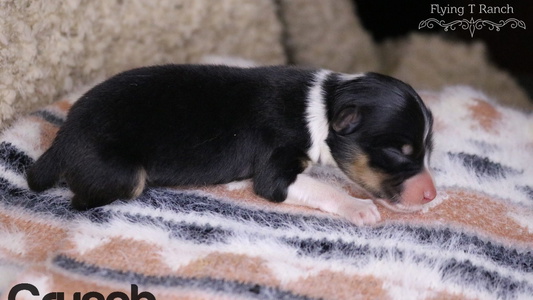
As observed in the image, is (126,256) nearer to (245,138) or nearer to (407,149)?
(245,138)

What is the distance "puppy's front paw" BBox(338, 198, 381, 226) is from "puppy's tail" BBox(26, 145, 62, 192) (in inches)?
40.0

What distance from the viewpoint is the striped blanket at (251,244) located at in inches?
81.3

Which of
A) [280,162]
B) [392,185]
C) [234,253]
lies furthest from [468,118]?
[234,253]

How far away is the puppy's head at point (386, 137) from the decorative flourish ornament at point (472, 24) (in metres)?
1.29

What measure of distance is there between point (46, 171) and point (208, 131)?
1.93 ft

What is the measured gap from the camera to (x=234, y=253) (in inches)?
86.9

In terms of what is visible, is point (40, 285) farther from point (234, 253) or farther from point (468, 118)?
point (468, 118)

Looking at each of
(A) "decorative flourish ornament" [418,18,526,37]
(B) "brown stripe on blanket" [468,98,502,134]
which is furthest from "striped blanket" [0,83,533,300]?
(A) "decorative flourish ornament" [418,18,526,37]

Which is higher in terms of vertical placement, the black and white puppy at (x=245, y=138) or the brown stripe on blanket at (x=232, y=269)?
the black and white puppy at (x=245, y=138)

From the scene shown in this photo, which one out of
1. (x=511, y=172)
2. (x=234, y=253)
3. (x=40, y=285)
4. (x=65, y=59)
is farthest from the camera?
(x=65, y=59)

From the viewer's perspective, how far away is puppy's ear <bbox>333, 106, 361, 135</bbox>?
2.39 metres

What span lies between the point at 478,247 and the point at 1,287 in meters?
1.57

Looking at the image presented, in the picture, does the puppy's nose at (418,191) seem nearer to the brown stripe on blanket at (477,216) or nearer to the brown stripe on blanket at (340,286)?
the brown stripe on blanket at (477,216)

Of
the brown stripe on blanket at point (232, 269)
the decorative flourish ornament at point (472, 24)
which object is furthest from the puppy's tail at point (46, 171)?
the decorative flourish ornament at point (472, 24)
